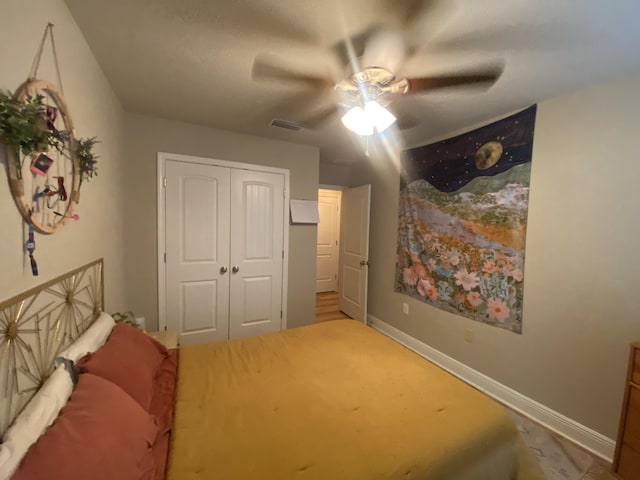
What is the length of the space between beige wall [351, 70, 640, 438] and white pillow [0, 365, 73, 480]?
2784 millimetres

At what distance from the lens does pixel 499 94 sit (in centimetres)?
190

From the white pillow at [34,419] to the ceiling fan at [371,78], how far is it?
5.92ft

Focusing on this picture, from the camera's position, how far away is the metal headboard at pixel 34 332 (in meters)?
0.80

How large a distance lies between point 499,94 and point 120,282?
3321 mm

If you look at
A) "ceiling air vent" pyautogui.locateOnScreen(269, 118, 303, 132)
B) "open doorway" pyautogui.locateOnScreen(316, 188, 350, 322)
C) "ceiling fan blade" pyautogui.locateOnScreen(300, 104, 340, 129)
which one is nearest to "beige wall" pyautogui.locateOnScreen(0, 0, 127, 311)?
"ceiling air vent" pyautogui.locateOnScreen(269, 118, 303, 132)

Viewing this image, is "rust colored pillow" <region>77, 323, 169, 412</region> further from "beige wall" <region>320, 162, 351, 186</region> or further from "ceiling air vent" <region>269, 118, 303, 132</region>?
"beige wall" <region>320, 162, 351, 186</region>

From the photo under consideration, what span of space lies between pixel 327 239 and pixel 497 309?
3517mm

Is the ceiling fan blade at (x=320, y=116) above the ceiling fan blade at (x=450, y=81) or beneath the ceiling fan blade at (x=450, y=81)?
above

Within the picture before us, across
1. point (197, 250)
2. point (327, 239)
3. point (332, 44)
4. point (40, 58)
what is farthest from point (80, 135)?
point (327, 239)

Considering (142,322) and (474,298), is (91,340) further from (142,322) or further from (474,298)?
(474,298)

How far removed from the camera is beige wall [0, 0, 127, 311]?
819 mm

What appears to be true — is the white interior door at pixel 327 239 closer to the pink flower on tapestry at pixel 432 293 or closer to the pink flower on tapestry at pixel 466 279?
the pink flower on tapestry at pixel 432 293

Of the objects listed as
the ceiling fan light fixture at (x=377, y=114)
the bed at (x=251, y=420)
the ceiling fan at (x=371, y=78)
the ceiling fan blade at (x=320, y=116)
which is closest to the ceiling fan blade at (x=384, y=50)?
the ceiling fan at (x=371, y=78)

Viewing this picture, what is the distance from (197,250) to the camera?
274 cm
